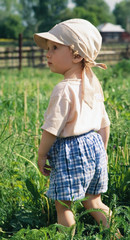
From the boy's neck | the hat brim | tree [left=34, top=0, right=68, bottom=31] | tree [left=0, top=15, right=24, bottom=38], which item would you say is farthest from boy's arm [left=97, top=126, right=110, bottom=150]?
tree [left=0, top=15, right=24, bottom=38]

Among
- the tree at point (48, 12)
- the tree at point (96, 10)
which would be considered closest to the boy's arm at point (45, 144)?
the tree at point (48, 12)

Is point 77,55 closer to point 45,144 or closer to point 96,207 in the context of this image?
point 45,144

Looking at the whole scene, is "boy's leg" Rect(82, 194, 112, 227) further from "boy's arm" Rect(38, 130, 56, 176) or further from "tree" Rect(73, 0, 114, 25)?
"tree" Rect(73, 0, 114, 25)

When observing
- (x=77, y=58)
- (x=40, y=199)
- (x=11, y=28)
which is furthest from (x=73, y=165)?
(x=11, y=28)

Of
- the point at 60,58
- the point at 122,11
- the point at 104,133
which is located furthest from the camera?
the point at 122,11

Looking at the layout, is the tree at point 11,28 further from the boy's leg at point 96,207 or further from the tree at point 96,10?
the boy's leg at point 96,207

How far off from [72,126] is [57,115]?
108 mm

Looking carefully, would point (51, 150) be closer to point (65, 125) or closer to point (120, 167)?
point (65, 125)

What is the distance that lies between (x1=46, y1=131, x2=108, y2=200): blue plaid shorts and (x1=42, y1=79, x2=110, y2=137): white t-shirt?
59 millimetres

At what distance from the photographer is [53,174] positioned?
6.91 ft

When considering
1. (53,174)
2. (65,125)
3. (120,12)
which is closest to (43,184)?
(53,174)

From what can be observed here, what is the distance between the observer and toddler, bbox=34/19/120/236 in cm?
204

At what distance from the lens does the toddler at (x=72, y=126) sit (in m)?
2.04

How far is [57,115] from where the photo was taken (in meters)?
2.00
